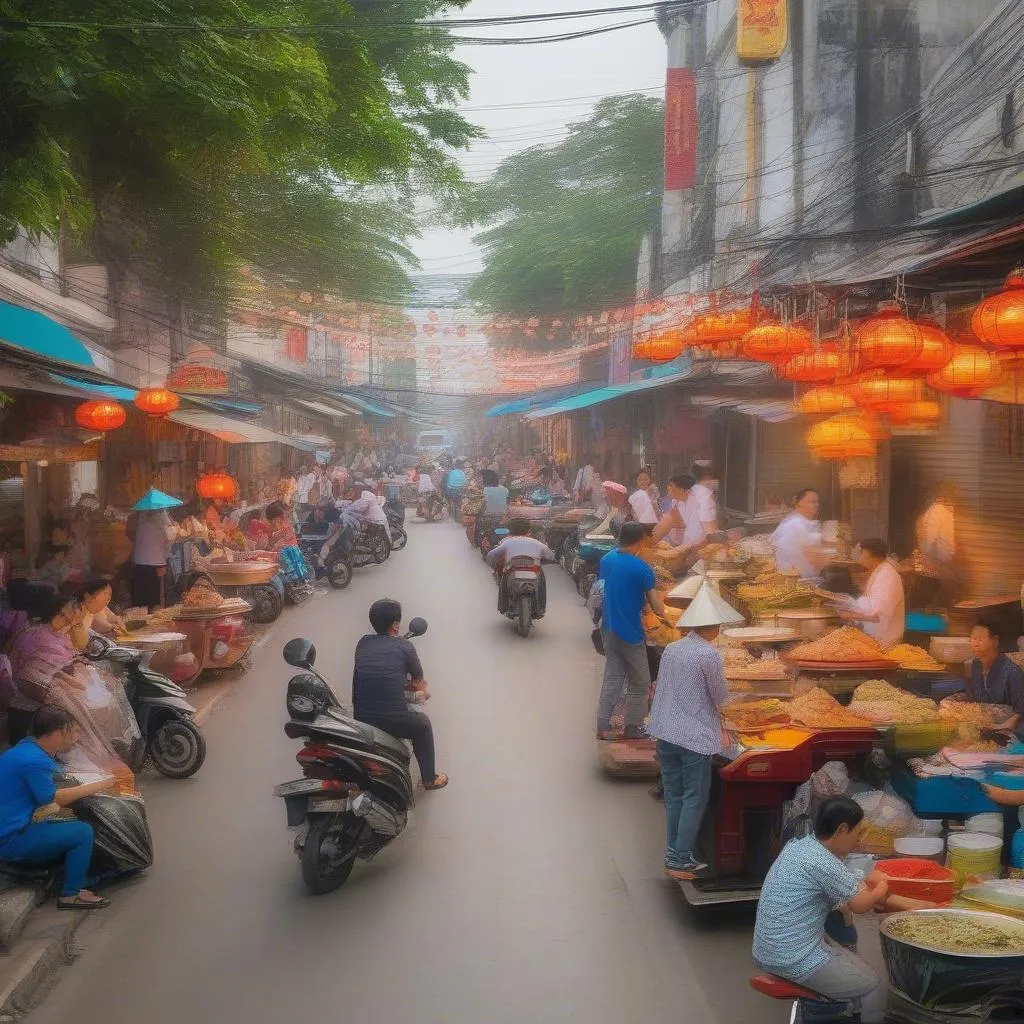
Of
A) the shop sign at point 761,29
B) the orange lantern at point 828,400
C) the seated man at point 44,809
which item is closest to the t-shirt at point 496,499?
the shop sign at point 761,29

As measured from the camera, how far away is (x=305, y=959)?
6406 millimetres

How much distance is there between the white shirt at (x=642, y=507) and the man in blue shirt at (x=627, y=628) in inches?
325

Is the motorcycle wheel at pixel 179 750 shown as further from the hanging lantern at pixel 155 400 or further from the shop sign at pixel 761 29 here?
the shop sign at pixel 761 29

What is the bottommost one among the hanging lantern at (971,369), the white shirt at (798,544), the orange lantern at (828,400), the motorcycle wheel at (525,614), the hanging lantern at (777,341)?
the motorcycle wheel at (525,614)

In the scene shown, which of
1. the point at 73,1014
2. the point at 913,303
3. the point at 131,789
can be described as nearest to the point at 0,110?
the point at 131,789

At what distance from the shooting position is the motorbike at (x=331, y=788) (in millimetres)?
7441

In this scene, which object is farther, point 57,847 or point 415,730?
point 415,730

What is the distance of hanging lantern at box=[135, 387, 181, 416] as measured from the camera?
55.2ft

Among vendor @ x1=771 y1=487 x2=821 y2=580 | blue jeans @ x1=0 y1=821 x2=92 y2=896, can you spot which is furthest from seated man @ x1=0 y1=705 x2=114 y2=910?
vendor @ x1=771 y1=487 x2=821 y2=580

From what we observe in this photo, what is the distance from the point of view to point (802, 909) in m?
5.06

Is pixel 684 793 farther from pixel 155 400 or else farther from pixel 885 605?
pixel 155 400

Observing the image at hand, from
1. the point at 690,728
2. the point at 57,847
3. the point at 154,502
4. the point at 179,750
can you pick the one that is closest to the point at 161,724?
the point at 179,750

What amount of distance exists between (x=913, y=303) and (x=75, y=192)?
7090 millimetres

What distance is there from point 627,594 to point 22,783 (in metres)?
5.22
